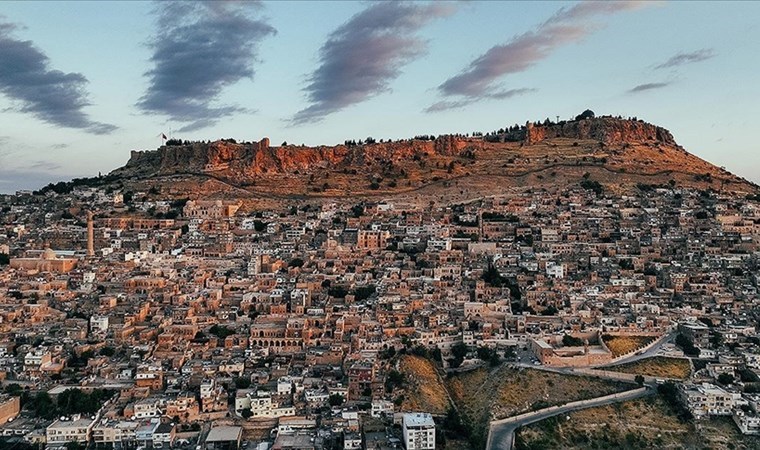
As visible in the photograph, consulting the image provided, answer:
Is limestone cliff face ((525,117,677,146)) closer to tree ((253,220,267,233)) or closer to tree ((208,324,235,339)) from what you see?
tree ((253,220,267,233))

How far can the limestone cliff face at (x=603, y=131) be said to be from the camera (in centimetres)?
5334

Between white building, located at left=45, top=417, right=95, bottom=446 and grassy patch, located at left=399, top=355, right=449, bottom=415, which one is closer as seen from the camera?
white building, located at left=45, top=417, right=95, bottom=446

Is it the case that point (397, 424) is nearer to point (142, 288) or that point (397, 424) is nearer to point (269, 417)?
point (269, 417)

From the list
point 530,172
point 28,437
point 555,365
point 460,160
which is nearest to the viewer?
point 28,437

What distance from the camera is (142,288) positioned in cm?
2656

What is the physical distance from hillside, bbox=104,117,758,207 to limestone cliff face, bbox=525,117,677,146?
72mm

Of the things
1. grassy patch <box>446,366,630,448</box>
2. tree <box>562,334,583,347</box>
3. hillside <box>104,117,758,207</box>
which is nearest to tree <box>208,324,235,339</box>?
grassy patch <box>446,366,630,448</box>

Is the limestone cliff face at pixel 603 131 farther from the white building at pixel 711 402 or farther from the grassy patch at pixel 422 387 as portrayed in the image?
the white building at pixel 711 402

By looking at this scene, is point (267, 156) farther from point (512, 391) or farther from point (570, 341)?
point (512, 391)

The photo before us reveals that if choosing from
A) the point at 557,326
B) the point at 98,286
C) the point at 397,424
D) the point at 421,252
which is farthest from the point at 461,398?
the point at 98,286

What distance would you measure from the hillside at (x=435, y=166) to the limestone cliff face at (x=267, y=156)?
Result: 7cm

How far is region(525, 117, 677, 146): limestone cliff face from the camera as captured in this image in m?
53.3

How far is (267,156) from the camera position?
4994cm

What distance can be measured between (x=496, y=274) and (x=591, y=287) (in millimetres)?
3315
